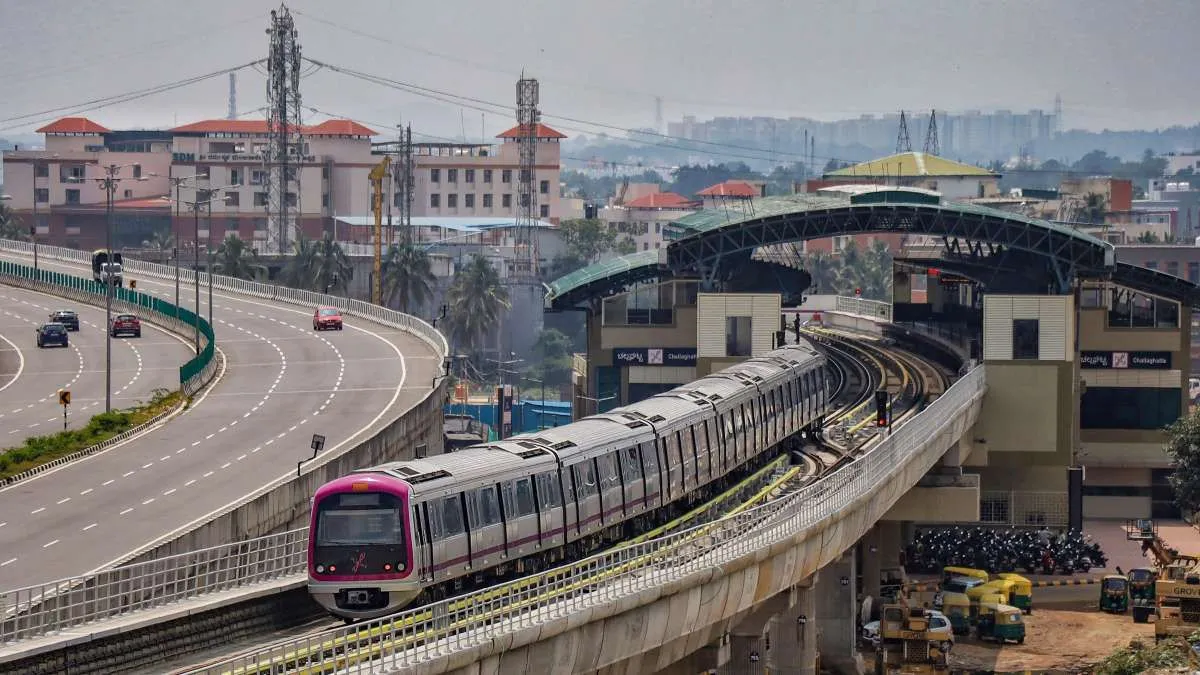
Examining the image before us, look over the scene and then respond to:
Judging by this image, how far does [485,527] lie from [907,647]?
34910mm

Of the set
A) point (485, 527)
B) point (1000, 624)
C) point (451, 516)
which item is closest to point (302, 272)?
point (1000, 624)

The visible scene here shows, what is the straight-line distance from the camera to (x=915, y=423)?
244ft

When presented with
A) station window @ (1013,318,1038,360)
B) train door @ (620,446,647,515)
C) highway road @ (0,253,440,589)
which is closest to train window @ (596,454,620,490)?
train door @ (620,446,647,515)

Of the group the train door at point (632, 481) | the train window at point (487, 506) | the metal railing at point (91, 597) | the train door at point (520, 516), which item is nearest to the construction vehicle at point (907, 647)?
the train door at point (632, 481)

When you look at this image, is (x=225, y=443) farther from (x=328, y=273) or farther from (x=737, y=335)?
(x=328, y=273)

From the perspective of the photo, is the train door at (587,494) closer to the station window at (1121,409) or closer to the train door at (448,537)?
the train door at (448,537)

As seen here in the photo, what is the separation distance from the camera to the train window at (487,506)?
1781 inches

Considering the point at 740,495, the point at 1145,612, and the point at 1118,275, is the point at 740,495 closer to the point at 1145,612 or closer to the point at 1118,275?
the point at 1145,612

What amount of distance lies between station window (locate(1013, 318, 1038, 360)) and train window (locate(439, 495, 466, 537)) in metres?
63.2

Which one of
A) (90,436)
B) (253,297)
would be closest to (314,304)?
(253,297)

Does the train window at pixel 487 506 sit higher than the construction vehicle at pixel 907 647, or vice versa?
the train window at pixel 487 506

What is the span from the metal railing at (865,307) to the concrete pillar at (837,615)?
71.8 meters

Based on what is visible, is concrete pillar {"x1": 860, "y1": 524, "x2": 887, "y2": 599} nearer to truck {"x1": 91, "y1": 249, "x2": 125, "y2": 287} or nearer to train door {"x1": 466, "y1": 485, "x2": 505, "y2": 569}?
train door {"x1": 466, "y1": 485, "x2": 505, "y2": 569}

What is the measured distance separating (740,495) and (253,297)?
3401 inches
